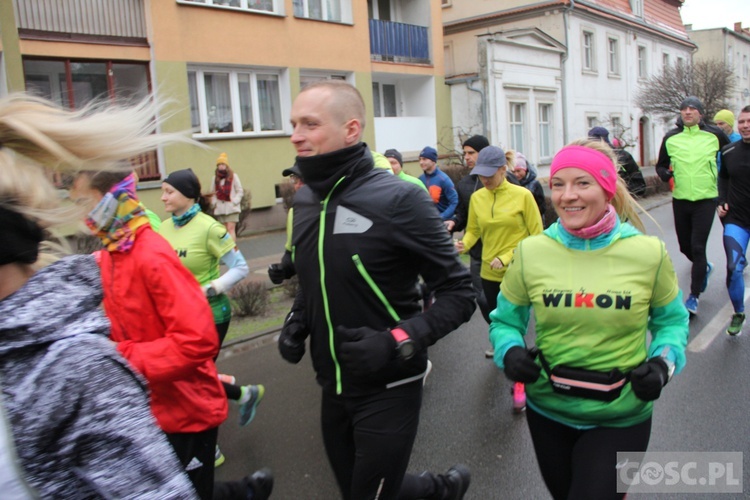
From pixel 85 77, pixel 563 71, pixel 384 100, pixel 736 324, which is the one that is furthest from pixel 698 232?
pixel 563 71

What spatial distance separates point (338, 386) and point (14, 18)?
13056mm

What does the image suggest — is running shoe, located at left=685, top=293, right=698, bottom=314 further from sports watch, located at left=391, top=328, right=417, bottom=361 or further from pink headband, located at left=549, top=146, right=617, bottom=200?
sports watch, located at left=391, top=328, right=417, bottom=361

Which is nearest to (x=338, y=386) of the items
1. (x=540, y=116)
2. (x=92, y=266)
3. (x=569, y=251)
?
(x=569, y=251)

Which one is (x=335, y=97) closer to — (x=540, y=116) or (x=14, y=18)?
(x=14, y=18)

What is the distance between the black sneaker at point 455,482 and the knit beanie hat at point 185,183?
2.37 m

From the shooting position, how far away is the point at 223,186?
42.6 feet


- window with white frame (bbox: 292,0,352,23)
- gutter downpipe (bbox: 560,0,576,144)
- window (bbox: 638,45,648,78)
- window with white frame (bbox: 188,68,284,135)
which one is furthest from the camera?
window (bbox: 638,45,648,78)

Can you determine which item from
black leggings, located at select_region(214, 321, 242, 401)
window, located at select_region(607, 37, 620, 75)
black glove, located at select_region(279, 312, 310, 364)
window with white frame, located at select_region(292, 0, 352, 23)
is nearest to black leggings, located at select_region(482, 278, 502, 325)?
black leggings, located at select_region(214, 321, 242, 401)

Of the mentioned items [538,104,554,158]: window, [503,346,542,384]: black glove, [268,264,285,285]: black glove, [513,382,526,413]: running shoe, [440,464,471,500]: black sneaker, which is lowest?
[513,382,526,413]: running shoe

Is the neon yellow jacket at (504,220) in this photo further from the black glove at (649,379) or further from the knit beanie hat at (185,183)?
the black glove at (649,379)

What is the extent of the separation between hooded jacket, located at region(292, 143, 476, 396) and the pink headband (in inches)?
22.0

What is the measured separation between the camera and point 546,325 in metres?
2.66

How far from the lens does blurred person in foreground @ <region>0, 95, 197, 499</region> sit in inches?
51.2

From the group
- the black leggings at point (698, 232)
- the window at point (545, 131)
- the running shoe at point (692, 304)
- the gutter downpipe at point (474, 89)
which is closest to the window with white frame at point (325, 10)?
the gutter downpipe at point (474, 89)
